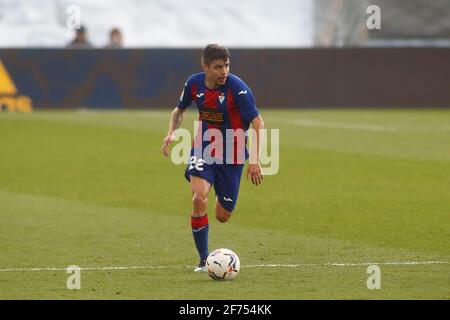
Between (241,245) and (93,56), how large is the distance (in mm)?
18203

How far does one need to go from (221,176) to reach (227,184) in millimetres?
103

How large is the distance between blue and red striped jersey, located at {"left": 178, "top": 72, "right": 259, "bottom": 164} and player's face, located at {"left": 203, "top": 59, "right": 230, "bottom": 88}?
119 millimetres

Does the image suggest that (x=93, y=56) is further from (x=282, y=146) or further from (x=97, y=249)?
(x=97, y=249)

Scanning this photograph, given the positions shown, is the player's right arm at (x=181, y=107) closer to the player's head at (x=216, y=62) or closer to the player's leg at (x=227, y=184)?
the player's head at (x=216, y=62)

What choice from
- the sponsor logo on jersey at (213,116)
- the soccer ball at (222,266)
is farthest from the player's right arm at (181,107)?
the soccer ball at (222,266)

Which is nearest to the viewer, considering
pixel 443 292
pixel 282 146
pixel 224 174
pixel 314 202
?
pixel 443 292

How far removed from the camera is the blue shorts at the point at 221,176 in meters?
10.1

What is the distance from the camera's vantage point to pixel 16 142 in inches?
883

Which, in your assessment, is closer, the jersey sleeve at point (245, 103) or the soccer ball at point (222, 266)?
the soccer ball at point (222, 266)

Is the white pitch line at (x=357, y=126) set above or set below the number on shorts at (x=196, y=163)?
above

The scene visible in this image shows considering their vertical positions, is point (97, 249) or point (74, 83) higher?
point (74, 83)

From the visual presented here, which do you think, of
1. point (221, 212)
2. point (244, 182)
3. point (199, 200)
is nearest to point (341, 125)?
point (244, 182)

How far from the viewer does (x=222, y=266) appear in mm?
9414

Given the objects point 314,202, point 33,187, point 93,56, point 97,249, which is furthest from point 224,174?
point 93,56
